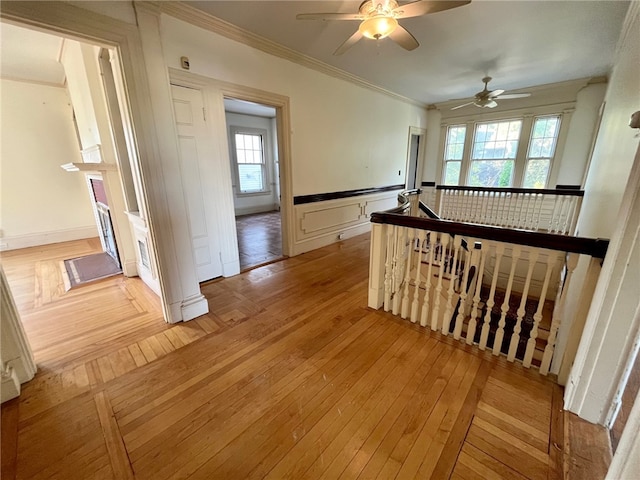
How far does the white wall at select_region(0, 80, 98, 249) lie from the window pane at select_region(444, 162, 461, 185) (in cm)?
780

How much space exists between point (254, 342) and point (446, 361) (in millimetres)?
1377

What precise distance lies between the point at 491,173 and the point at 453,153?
3.24 ft

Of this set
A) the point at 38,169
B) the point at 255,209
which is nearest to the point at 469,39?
the point at 255,209

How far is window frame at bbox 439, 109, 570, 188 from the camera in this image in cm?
469

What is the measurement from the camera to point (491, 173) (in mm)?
5527

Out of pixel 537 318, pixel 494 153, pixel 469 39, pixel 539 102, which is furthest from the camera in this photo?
pixel 494 153

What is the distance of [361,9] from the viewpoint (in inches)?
73.7

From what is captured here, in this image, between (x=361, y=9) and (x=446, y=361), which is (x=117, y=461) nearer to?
(x=446, y=361)

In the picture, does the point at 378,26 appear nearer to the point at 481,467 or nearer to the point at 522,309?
the point at 522,309

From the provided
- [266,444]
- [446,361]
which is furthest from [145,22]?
[446,361]

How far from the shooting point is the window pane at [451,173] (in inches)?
236

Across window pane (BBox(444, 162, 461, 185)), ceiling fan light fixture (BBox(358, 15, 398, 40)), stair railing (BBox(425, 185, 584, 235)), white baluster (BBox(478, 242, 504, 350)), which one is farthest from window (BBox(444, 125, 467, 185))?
white baluster (BBox(478, 242, 504, 350))

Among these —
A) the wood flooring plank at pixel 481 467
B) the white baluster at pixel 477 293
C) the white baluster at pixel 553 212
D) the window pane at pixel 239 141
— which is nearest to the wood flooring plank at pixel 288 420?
the wood flooring plank at pixel 481 467

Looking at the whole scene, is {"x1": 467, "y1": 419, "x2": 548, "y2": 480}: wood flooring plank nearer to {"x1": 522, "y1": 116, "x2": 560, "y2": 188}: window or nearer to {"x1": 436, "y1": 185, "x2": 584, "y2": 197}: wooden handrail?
{"x1": 436, "y1": 185, "x2": 584, "y2": 197}: wooden handrail
